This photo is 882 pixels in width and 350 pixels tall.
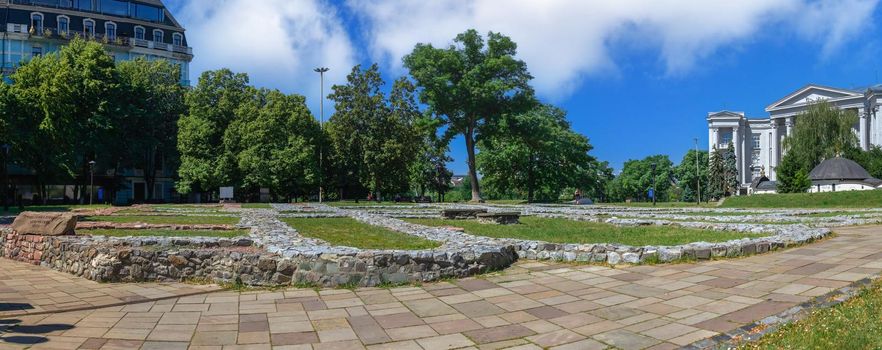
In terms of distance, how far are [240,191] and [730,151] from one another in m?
80.1

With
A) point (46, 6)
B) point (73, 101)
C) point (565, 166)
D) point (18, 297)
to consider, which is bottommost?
point (18, 297)

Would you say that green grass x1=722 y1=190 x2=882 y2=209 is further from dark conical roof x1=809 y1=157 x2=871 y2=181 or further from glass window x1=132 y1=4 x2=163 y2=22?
glass window x1=132 y1=4 x2=163 y2=22

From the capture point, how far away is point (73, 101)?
1547 inches

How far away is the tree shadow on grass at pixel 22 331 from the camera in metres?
5.02

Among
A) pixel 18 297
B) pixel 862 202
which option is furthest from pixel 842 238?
pixel 862 202

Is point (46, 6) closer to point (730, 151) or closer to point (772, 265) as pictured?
point (772, 265)

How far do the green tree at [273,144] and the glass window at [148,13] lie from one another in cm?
2022

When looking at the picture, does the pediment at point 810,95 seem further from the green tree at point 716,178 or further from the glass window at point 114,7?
the glass window at point 114,7

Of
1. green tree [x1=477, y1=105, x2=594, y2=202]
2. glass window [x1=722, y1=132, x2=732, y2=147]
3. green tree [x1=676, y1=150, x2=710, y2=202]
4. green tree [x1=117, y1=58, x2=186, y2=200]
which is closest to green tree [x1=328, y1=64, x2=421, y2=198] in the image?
green tree [x1=477, y1=105, x2=594, y2=202]

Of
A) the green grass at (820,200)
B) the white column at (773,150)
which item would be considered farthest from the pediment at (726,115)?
the green grass at (820,200)

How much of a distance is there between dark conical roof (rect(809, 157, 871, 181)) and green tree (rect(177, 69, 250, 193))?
55.4 metres

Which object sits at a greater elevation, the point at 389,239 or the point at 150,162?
the point at 150,162

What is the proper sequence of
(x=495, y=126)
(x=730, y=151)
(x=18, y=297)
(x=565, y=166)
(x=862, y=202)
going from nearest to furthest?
(x=18, y=297), (x=862, y=202), (x=495, y=126), (x=565, y=166), (x=730, y=151)

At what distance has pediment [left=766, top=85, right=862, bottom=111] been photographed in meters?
80.6
